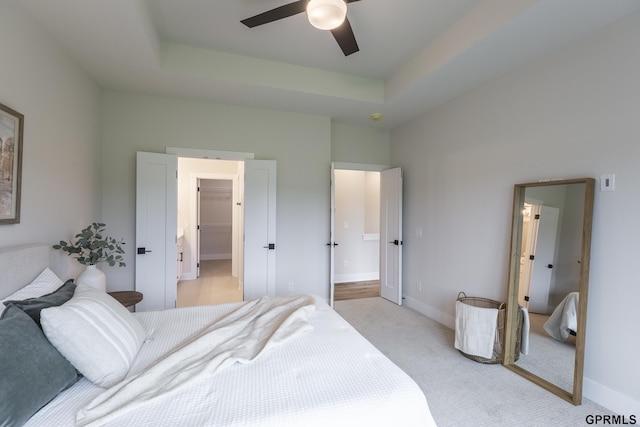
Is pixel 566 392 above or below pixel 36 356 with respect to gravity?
below

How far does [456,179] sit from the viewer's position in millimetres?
3402

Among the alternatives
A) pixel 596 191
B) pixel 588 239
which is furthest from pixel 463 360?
pixel 596 191

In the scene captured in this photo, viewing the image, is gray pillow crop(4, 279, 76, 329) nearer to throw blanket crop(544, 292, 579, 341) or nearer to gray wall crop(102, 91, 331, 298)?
gray wall crop(102, 91, 331, 298)

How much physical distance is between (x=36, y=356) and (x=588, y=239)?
3.26 m

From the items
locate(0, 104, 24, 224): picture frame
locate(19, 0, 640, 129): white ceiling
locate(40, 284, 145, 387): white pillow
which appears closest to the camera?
locate(40, 284, 145, 387): white pillow

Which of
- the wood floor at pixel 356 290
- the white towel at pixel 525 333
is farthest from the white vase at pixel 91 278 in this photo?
the white towel at pixel 525 333

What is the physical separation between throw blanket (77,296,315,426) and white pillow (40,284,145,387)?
0.14 meters

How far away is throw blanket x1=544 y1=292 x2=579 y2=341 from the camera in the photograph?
7.15 ft

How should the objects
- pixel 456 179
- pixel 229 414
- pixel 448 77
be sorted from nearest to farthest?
1. pixel 229 414
2. pixel 448 77
3. pixel 456 179

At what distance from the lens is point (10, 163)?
1767mm

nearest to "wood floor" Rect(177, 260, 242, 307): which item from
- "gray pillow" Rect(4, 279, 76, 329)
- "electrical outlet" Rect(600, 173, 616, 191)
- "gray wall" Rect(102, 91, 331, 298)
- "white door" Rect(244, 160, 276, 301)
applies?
"white door" Rect(244, 160, 276, 301)

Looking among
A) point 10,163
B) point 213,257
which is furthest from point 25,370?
point 213,257

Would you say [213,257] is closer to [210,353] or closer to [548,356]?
[210,353]

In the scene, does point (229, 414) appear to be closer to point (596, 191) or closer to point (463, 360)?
point (463, 360)
